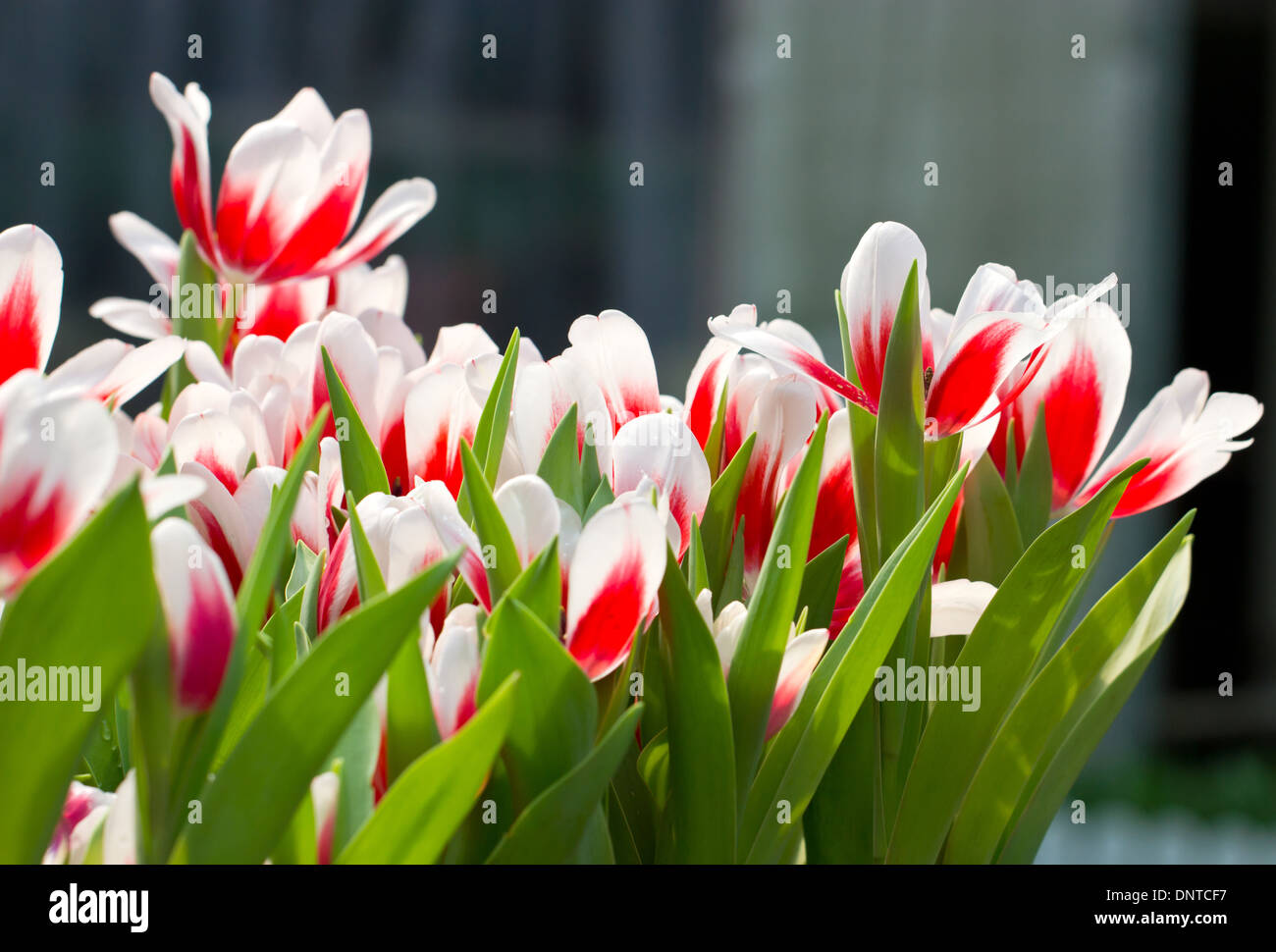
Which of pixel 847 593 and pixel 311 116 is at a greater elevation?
pixel 311 116

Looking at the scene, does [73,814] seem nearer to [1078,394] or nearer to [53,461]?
[53,461]

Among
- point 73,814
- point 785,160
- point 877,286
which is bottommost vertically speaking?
point 73,814

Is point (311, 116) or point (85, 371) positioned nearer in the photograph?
point (85, 371)

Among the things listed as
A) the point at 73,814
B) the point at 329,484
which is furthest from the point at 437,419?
the point at 73,814

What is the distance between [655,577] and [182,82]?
3428 millimetres

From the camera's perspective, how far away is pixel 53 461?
211mm

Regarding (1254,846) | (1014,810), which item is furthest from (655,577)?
(1254,846)

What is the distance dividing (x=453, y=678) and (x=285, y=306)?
0.91 ft

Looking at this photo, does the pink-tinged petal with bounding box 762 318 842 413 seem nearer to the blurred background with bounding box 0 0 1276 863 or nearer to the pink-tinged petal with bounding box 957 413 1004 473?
the pink-tinged petal with bounding box 957 413 1004 473

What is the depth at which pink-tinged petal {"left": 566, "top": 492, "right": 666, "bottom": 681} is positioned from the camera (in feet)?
0.81

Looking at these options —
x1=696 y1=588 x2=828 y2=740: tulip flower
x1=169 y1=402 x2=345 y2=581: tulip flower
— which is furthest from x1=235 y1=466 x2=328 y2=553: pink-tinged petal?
x1=696 y1=588 x2=828 y2=740: tulip flower

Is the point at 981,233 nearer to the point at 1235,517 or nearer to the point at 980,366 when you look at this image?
the point at 1235,517
